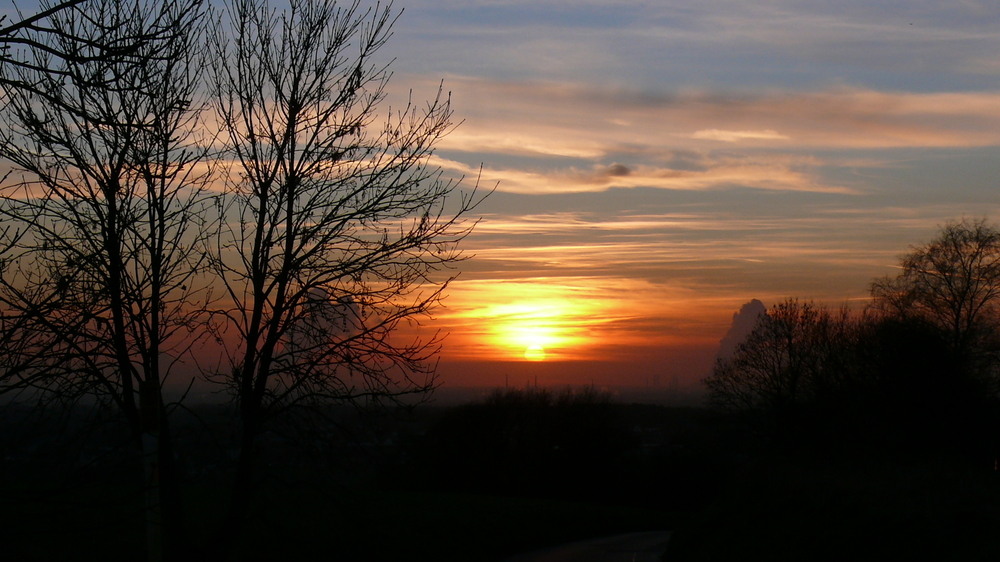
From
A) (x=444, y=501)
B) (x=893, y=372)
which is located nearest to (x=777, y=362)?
(x=893, y=372)

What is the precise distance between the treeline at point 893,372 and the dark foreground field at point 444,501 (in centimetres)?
185

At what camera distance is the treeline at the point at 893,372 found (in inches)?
1527

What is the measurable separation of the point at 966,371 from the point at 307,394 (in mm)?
37569

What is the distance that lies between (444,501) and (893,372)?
70.2 ft

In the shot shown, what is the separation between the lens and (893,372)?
40938mm

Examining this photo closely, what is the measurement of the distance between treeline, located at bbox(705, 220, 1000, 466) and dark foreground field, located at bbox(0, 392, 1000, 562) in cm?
185

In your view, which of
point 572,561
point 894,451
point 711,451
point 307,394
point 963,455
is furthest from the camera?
point 711,451

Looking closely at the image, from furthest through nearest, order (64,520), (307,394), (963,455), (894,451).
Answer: (894,451) < (963,455) < (307,394) < (64,520)

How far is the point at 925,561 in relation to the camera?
46.2ft

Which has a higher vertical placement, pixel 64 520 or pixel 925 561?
pixel 64 520

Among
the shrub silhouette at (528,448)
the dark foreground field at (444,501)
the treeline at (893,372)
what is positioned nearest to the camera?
the dark foreground field at (444,501)

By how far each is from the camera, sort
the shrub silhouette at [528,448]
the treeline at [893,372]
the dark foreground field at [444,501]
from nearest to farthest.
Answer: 1. the dark foreground field at [444,501]
2. the treeline at [893,372]
3. the shrub silhouette at [528,448]

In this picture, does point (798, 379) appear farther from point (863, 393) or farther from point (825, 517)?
point (825, 517)

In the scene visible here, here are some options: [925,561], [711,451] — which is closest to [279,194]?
[925,561]
